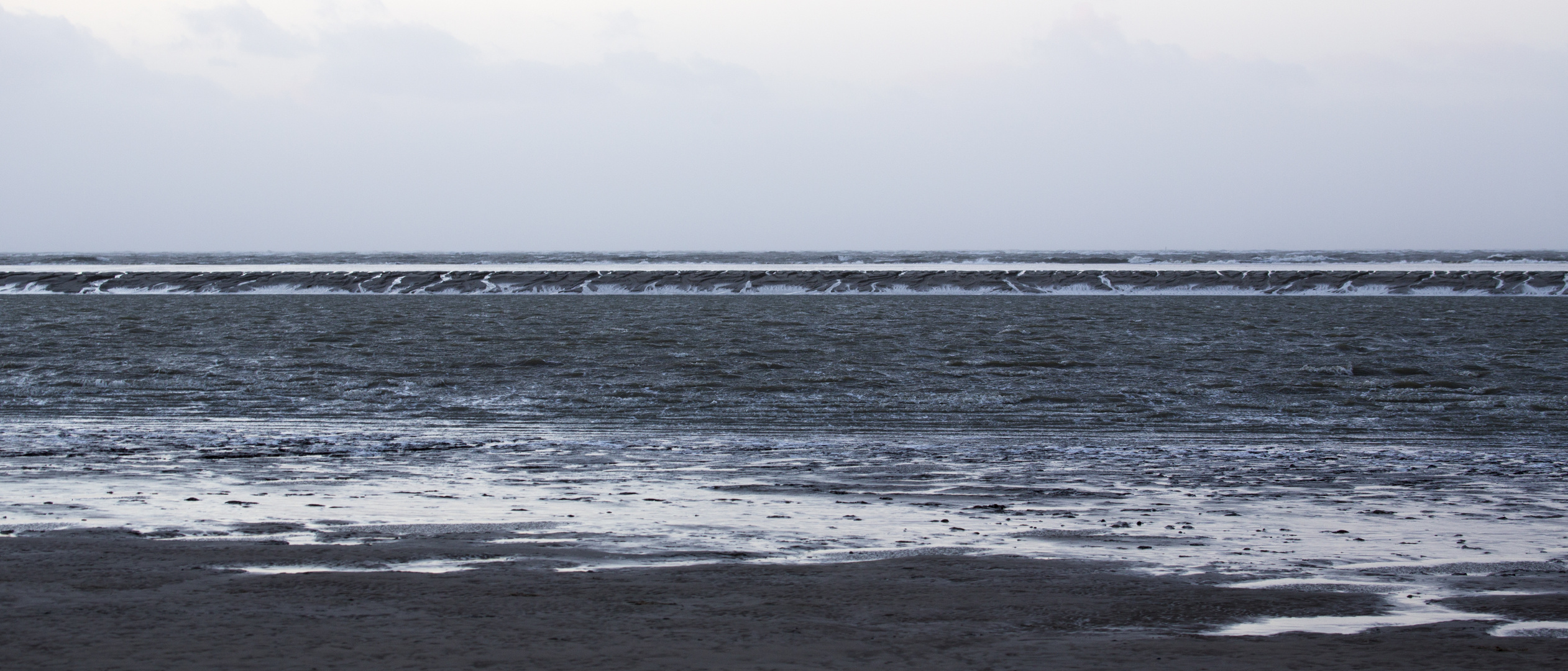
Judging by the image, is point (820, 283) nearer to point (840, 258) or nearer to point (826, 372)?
point (826, 372)

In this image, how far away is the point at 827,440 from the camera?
A: 1248cm

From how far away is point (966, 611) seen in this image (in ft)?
19.0

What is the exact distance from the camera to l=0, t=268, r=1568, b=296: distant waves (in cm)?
5534

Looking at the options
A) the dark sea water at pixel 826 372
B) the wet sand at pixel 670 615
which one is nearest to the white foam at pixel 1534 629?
the wet sand at pixel 670 615

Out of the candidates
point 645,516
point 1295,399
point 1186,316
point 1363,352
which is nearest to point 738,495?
point 645,516

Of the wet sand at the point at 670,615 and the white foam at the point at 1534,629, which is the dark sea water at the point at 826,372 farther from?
the white foam at the point at 1534,629

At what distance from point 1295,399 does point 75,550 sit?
44.9ft

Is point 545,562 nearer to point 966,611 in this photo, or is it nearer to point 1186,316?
point 966,611

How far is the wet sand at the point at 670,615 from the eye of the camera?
5.04 m

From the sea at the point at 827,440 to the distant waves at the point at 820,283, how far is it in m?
24.4

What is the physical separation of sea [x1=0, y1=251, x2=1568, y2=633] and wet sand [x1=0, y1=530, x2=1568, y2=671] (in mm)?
274

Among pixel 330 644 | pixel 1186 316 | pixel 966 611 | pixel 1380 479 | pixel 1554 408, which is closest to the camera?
pixel 330 644

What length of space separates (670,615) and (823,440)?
22.7 feet

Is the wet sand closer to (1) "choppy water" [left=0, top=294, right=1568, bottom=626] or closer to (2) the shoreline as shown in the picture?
(1) "choppy water" [left=0, top=294, right=1568, bottom=626]
